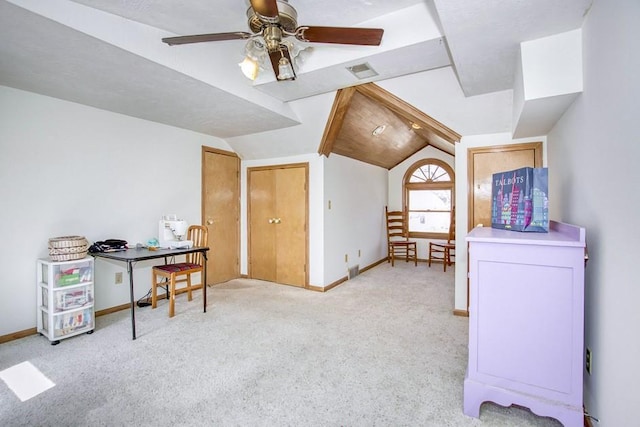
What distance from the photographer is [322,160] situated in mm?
4207

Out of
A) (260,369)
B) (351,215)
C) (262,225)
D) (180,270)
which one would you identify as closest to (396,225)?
(351,215)

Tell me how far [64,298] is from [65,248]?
45 cm

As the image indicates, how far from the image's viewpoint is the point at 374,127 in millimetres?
4285

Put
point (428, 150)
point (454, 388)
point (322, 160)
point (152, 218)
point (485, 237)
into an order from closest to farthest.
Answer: point (485, 237) < point (454, 388) < point (152, 218) < point (322, 160) < point (428, 150)

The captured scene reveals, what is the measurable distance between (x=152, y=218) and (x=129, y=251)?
2.37 ft

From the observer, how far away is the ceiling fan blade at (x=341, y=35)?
1.64 meters

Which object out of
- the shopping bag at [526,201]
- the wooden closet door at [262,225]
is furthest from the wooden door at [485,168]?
the wooden closet door at [262,225]

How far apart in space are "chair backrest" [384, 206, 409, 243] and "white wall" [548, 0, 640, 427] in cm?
466

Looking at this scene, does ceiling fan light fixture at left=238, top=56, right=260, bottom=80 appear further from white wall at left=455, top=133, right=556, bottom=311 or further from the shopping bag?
white wall at left=455, top=133, right=556, bottom=311

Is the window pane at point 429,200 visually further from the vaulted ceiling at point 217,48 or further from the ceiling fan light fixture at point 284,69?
the ceiling fan light fixture at point 284,69

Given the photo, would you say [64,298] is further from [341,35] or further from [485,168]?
[485,168]

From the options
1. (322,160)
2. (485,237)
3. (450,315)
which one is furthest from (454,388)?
(322,160)

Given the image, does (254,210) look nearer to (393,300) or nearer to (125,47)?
(393,300)

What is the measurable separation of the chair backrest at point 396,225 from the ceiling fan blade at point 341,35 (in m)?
4.89
